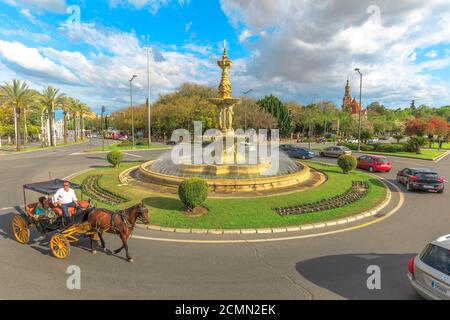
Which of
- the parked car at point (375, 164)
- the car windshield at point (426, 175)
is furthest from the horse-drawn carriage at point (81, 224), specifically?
the parked car at point (375, 164)

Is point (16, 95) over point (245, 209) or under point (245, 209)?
over

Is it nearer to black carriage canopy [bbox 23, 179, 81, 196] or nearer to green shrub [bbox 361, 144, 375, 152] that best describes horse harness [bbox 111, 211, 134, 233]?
black carriage canopy [bbox 23, 179, 81, 196]

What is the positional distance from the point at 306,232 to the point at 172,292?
5632 millimetres

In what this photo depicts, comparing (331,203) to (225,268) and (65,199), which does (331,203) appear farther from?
(65,199)

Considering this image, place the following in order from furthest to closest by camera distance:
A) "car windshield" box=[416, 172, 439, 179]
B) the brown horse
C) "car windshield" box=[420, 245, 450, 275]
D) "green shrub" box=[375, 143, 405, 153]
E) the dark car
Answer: "green shrub" box=[375, 143, 405, 153] → "car windshield" box=[416, 172, 439, 179] → the dark car → the brown horse → "car windshield" box=[420, 245, 450, 275]

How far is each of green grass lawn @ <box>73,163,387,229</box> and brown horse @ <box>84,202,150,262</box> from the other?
8.80ft

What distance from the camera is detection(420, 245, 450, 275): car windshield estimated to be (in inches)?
201

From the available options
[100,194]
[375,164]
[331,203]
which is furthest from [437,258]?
[375,164]

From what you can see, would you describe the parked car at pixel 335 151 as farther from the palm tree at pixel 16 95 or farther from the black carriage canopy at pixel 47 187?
the palm tree at pixel 16 95

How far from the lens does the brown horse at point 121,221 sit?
7.41m

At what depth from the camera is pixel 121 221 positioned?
7457 millimetres

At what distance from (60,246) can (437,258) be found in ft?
29.9

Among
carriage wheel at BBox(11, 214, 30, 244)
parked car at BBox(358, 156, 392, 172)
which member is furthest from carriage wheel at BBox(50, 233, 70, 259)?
parked car at BBox(358, 156, 392, 172)
